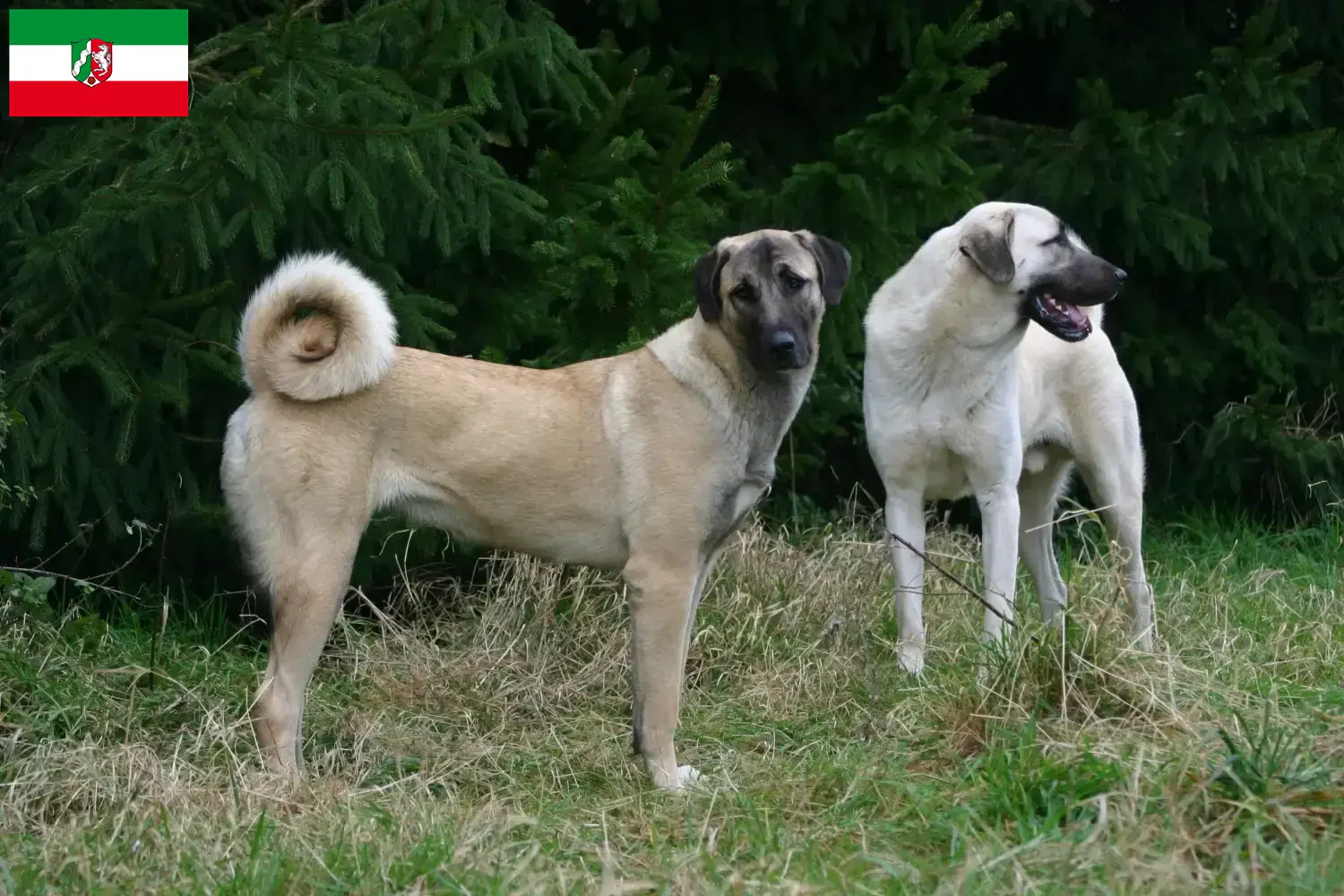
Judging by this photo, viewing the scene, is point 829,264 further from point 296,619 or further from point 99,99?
point 99,99

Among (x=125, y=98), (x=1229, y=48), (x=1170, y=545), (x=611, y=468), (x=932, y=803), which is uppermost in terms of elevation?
(x=1229, y=48)

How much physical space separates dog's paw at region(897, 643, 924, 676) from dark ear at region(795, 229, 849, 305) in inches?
52.8

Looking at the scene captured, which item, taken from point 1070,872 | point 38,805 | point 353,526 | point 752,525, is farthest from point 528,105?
point 1070,872

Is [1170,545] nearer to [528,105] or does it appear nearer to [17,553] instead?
[528,105]

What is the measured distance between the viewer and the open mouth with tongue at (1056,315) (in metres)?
5.40

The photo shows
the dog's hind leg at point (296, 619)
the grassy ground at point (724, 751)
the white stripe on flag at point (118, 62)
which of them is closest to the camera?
the grassy ground at point (724, 751)

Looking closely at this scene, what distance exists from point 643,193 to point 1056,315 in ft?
5.70

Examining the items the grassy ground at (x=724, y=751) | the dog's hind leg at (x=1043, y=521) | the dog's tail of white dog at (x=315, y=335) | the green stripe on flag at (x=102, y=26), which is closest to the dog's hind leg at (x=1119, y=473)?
the dog's hind leg at (x=1043, y=521)

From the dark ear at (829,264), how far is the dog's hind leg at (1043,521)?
1739 millimetres

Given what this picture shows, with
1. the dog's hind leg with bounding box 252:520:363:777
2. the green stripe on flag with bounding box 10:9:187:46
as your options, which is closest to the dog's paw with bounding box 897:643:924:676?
the dog's hind leg with bounding box 252:520:363:777

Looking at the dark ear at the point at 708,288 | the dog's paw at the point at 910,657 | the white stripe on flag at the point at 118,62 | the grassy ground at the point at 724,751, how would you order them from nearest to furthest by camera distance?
1. the grassy ground at the point at 724,751
2. the dark ear at the point at 708,288
3. the dog's paw at the point at 910,657
4. the white stripe on flag at the point at 118,62

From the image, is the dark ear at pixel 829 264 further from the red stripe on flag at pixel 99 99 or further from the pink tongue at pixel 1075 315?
the red stripe on flag at pixel 99 99

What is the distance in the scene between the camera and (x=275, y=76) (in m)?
5.26

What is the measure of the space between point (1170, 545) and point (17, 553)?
19.0 ft
